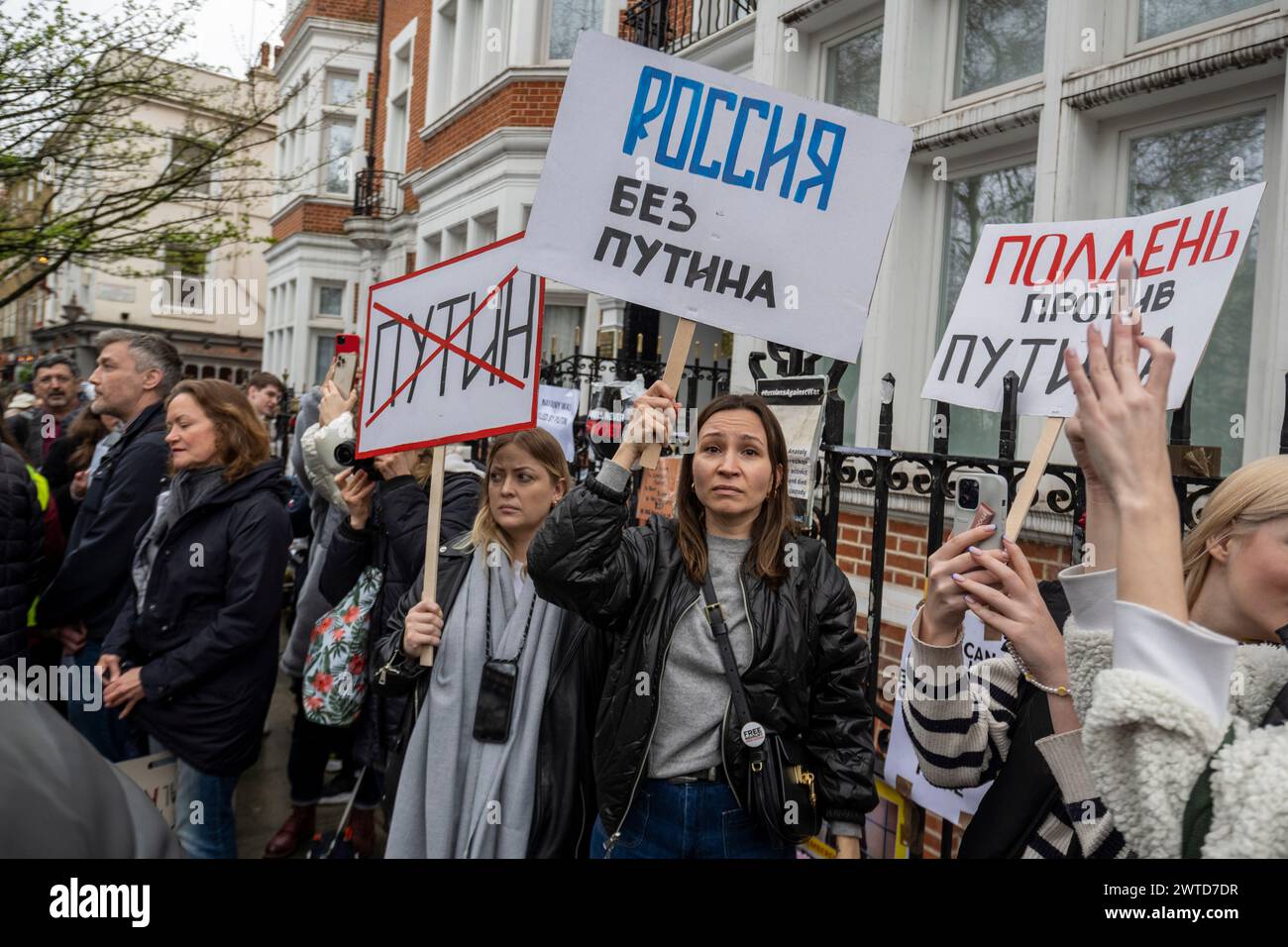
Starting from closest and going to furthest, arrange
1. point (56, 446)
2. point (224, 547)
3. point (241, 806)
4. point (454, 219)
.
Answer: point (224, 547) → point (241, 806) → point (56, 446) → point (454, 219)

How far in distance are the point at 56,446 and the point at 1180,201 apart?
6.12 metres

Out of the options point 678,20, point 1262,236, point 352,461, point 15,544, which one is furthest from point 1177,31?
point 678,20

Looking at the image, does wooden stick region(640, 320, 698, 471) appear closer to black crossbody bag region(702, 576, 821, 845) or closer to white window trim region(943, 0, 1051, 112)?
black crossbody bag region(702, 576, 821, 845)

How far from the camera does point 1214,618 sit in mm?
1718

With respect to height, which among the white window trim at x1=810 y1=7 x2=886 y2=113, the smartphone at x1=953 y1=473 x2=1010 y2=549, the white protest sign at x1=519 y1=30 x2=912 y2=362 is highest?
the white window trim at x1=810 y1=7 x2=886 y2=113

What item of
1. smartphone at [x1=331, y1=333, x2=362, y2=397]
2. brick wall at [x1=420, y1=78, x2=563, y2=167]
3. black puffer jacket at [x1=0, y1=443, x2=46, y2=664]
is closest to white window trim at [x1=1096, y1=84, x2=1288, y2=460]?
smartphone at [x1=331, y1=333, x2=362, y2=397]

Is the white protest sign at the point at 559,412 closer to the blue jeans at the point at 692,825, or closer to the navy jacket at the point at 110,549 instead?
the navy jacket at the point at 110,549

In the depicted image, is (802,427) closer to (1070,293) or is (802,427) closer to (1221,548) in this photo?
(1070,293)

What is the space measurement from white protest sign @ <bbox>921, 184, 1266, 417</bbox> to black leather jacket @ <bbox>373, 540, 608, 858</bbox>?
1.32m

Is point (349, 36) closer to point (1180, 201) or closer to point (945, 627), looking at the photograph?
point (1180, 201)

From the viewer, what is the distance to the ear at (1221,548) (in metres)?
1.70

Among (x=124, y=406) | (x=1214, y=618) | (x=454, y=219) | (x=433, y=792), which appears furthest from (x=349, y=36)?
(x=1214, y=618)

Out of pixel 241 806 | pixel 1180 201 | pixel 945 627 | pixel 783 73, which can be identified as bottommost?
pixel 241 806

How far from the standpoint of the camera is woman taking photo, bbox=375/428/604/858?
2758 mm
